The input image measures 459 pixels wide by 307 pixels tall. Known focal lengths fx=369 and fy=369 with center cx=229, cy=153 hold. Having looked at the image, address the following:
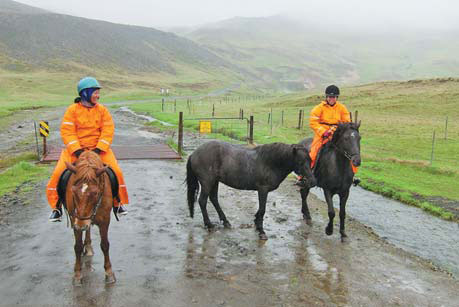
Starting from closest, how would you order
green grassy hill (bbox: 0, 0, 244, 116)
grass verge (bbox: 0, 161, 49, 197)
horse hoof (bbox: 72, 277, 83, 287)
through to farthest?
horse hoof (bbox: 72, 277, 83, 287)
grass verge (bbox: 0, 161, 49, 197)
green grassy hill (bbox: 0, 0, 244, 116)

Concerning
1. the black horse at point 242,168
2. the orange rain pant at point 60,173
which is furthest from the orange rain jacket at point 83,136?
the black horse at point 242,168

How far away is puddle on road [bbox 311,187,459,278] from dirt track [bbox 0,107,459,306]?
0.71 meters

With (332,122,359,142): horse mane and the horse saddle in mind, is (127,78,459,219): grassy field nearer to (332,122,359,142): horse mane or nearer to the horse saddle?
(332,122,359,142): horse mane

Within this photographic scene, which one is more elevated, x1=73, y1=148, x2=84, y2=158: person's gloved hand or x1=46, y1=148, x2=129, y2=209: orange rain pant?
x1=73, y1=148, x2=84, y2=158: person's gloved hand

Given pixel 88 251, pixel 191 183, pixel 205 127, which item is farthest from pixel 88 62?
pixel 88 251

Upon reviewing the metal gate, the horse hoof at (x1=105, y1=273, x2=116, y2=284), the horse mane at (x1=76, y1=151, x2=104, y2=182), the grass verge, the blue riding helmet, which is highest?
the blue riding helmet

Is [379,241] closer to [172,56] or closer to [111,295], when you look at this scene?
[111,295]

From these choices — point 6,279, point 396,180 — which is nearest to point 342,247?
point 6,279

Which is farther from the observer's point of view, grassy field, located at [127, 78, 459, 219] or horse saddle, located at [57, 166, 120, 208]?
grassy field, located at [127, 78, 459, 219]

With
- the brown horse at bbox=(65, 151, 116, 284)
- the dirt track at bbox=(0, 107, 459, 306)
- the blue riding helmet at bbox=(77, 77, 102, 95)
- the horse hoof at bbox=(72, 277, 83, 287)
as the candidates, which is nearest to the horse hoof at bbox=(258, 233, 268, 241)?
the dirt track at bbox=(0, 107, 459, 306)

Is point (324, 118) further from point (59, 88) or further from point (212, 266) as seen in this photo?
point (59, 88)

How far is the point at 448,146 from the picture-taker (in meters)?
21.5

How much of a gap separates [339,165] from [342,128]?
88 centimetres

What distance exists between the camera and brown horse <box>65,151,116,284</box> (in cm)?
515
